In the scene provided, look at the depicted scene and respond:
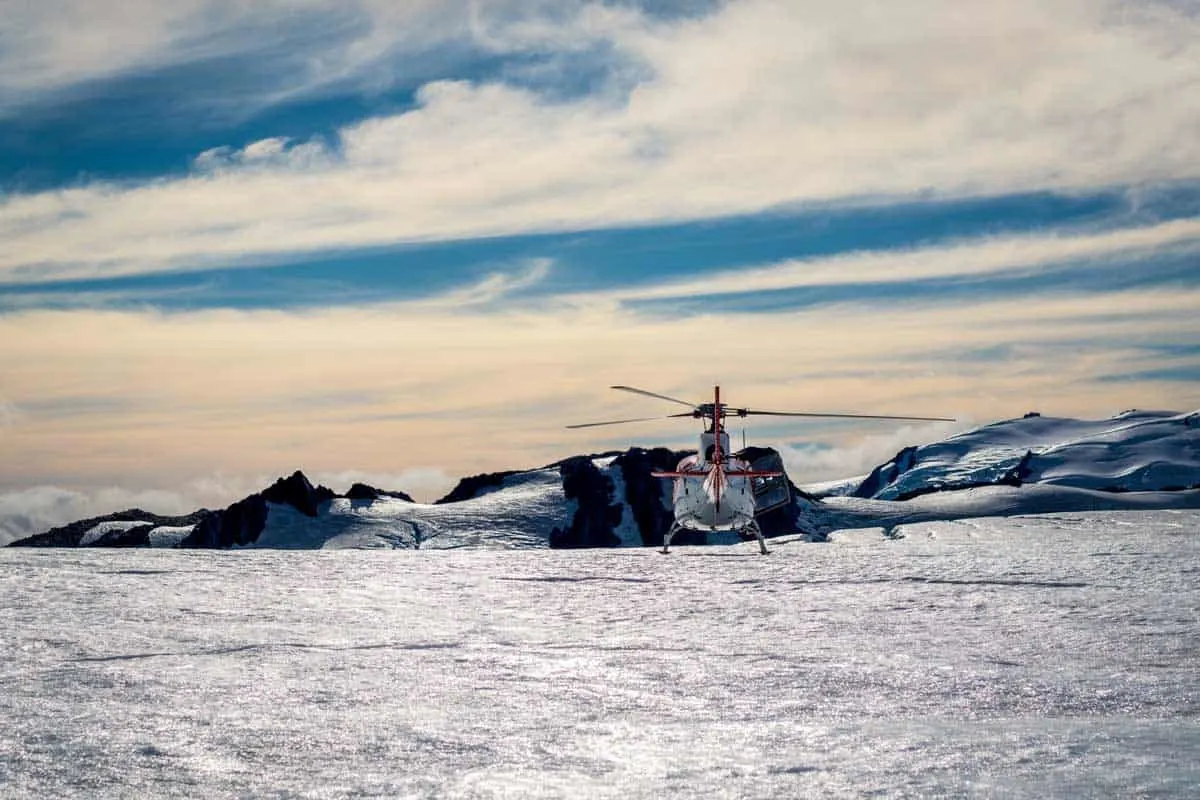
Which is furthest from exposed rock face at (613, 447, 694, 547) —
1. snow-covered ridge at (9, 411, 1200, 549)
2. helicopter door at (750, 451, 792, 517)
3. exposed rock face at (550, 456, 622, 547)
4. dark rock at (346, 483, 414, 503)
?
helicopter door at (750, 451, 792, 517)

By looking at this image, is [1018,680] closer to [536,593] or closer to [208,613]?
[536,593]

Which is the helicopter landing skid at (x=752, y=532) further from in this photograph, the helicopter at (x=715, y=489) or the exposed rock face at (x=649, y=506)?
the exposed rock face at (x=649, y=506)

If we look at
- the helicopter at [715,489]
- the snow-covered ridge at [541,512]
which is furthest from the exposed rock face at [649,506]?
the helicopter at [715,489]

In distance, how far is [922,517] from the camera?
146000 mm

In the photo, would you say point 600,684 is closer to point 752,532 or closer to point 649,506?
point 752,532

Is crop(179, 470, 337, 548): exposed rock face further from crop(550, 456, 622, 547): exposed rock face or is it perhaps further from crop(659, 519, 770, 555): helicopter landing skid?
crop(659, 519, 770, 555): helicopter landing skid

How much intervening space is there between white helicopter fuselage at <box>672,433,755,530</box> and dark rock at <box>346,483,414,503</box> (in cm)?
14436

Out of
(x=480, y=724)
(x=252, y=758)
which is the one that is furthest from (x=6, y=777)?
(x=480, y=724)

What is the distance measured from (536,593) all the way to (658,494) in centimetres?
17877

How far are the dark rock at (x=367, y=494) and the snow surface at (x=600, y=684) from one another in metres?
155

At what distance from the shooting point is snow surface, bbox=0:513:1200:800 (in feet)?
24.7

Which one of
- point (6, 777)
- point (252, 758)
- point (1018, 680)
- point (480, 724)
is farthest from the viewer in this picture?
point (1018, 680)

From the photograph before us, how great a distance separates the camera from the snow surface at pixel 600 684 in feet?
24.7

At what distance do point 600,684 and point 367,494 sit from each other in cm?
17077
